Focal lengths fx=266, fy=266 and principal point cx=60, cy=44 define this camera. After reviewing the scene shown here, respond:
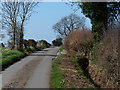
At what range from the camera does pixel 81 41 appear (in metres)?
26.8

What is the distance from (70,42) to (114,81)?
14483mm

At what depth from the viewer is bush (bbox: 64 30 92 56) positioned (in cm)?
2612

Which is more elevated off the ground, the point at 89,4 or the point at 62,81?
the point at 89,4

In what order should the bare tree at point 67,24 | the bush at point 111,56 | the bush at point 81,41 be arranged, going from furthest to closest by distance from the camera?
the bare tree at point 67,24
the bush at point 81,41
the bush at point 111,56

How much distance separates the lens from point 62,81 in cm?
1232

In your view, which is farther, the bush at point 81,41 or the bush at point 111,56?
the bush at point 81,41

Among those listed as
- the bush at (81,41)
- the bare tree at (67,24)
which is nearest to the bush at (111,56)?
the bush at (81,41)

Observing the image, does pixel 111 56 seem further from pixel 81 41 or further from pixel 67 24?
pixel 67 24

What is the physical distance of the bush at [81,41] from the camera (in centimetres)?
2612

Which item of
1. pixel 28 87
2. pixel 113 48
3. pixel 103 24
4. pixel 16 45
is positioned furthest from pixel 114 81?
pixel 16 45

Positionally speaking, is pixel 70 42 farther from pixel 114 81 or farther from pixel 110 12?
pixel 114 81

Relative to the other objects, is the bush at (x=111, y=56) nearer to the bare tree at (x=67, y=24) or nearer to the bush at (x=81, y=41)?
the bush at (x=81, y=41)

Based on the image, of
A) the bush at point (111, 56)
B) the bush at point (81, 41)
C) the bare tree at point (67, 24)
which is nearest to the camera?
the bush at point (111, 56)

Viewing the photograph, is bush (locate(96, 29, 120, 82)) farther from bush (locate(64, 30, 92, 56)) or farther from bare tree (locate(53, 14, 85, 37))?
bare tree (locate(53, 14, 85, 37))
